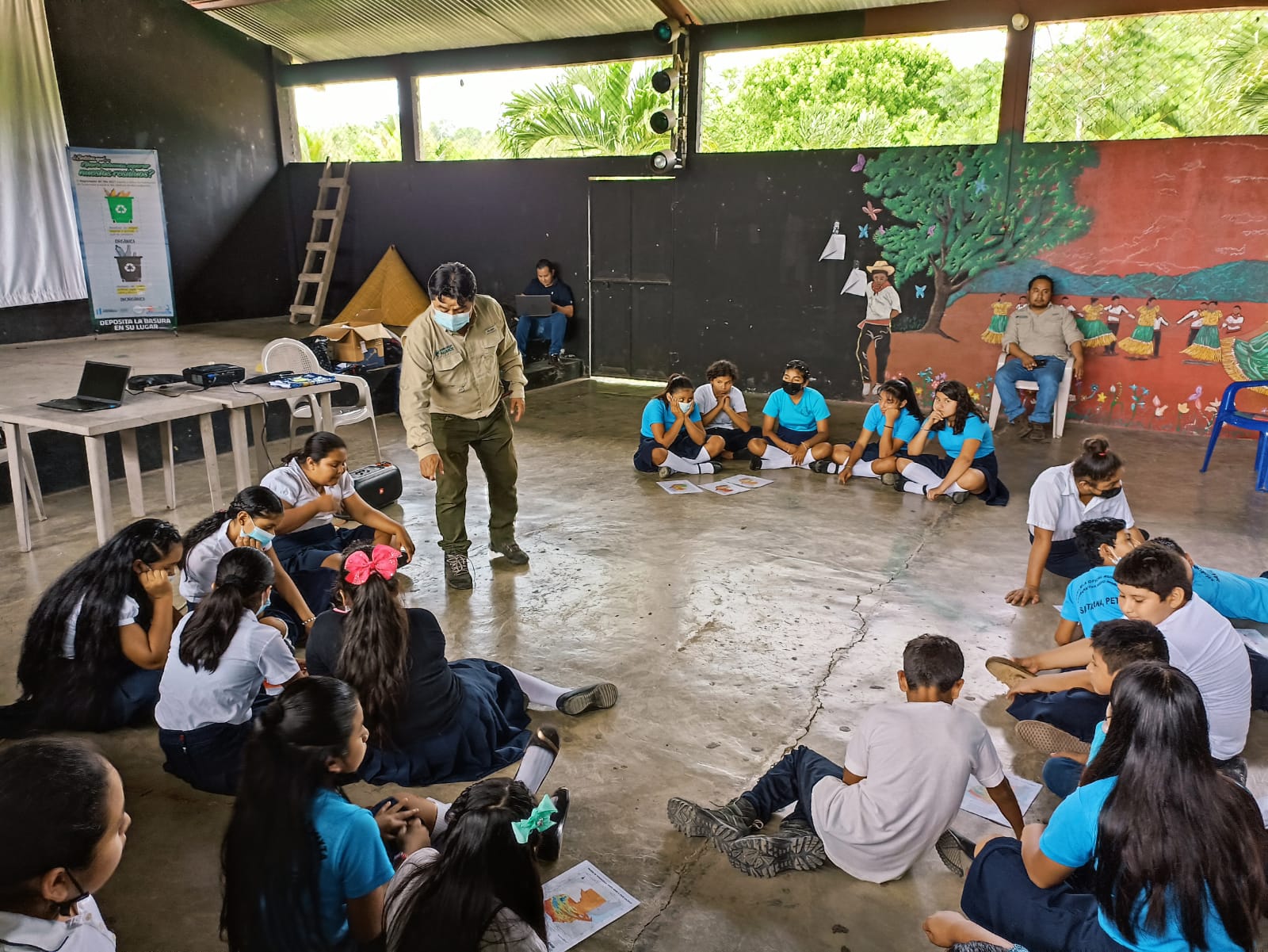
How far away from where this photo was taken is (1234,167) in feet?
22.7

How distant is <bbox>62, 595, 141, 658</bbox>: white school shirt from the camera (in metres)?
2.95

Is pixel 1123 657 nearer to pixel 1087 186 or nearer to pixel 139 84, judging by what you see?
pixel 1087 186

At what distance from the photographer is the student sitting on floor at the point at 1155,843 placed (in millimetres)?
1661

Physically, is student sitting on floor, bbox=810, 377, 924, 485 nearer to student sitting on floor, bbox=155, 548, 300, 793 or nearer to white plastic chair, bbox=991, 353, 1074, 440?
white plastic chair, bbox=991, 353, 1074, 440

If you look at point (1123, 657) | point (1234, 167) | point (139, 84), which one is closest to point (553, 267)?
point (139, 84)

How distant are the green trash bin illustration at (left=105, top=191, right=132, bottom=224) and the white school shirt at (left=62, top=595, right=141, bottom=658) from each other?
8.37 metres

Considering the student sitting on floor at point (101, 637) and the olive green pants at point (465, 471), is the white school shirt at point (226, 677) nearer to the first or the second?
the student sitting on floor at point (101, 637)

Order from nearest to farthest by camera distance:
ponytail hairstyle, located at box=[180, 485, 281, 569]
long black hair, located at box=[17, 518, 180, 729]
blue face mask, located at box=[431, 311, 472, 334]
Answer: long black hair, located at box=[17, 518, 180, 729], ponytail hairstyle, located at box=[180, 485, 281, 569], blue face mask, located at box=[431, 311, 472, 334]

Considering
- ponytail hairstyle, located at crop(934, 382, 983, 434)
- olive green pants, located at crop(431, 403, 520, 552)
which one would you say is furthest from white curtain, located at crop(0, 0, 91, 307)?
ponytail hairstyle, located at crop(934, 382, 983, 434)

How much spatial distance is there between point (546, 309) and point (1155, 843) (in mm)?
8464

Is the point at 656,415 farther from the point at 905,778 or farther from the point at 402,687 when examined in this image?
the point at 905,778

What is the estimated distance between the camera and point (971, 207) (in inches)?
309

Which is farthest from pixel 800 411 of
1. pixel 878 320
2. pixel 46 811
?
pixel 46 811

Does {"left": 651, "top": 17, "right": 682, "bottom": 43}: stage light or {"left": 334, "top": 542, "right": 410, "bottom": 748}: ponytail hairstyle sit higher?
{"left": 651, "top": 17, "right": 682, "bottom": 43}: stage light
